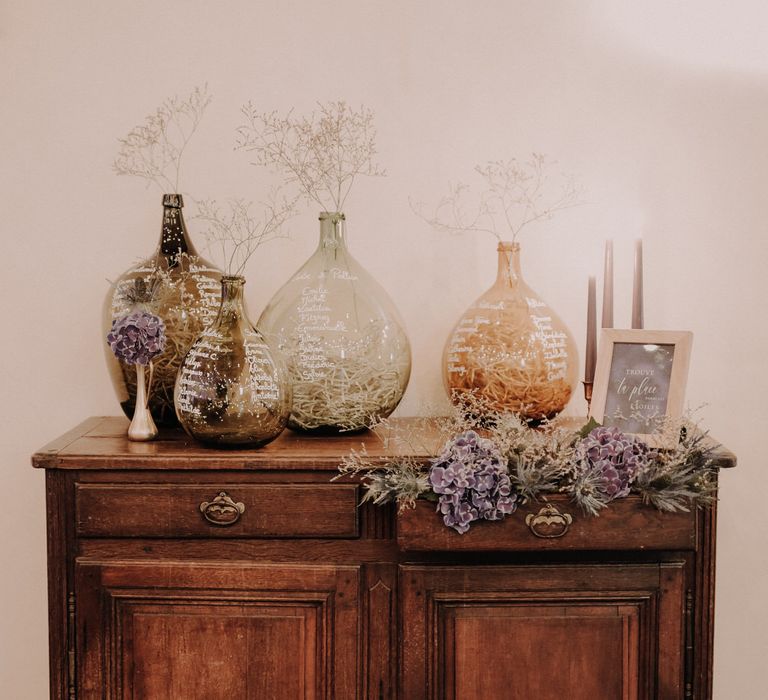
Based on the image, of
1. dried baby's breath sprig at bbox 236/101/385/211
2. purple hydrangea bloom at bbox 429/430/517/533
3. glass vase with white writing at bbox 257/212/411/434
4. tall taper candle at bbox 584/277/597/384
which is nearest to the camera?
purple hydrangea bloom at bbox 429/430/517/533

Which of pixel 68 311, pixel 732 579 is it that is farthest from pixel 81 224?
pixel 732 579

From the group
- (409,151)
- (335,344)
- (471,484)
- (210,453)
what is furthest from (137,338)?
(409,151)

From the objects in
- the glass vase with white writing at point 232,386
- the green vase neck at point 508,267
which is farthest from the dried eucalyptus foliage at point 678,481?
the glass vase with white writing at point 232,386

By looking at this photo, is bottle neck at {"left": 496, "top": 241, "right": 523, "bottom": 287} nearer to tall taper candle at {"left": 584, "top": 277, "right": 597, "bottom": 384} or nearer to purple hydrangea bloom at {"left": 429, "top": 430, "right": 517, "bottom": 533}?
tall taper candle at {"left": 584, "top": 277, "right": 597, "bottom": 384}

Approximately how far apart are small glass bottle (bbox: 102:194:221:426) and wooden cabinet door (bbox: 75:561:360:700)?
35cm

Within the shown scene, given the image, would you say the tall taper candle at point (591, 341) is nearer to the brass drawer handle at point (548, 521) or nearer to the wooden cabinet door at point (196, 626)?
the brass drawer handle at point (548, 521)

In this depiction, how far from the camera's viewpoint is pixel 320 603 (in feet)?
4.56

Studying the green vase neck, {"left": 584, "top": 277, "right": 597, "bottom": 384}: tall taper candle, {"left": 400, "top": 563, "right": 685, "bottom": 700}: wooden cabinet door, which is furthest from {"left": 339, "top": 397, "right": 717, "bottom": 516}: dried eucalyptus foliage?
the green vase neck

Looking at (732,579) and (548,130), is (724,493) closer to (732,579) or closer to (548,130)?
(732,579)

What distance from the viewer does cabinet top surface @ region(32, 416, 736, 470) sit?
1350 mm

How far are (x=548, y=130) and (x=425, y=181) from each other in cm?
30

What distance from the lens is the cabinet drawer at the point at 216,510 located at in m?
1.37

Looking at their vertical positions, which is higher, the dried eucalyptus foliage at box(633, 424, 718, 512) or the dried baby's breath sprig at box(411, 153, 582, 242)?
the dried baby's breath sprig at box(411, 153, 582, 242)

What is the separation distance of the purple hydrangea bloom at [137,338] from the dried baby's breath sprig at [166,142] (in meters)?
0.46
